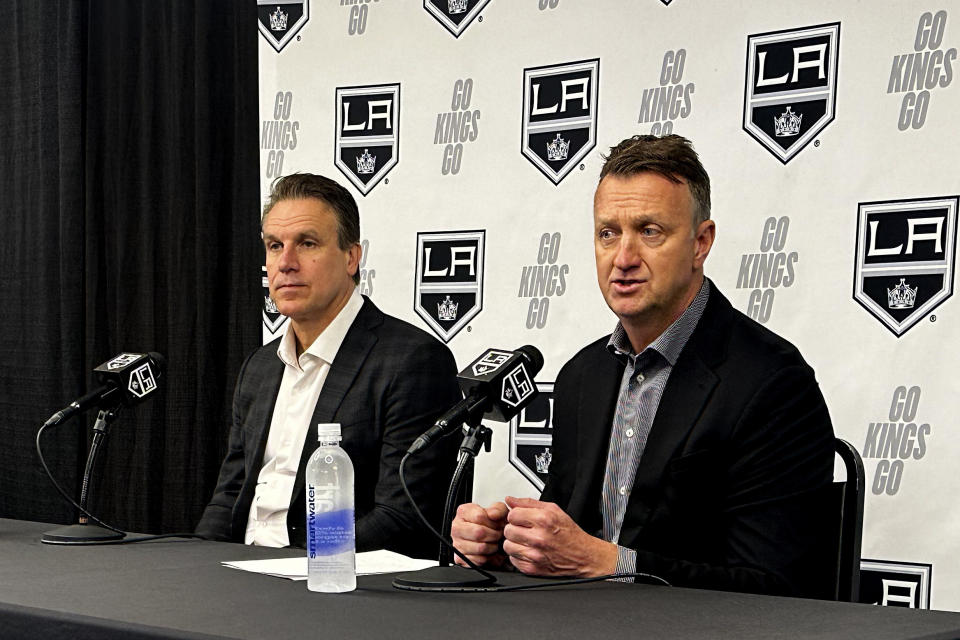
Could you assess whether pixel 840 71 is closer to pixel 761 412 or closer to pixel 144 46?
pixel 761 412

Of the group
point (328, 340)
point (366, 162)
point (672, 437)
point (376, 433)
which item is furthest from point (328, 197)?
point (672, 437)

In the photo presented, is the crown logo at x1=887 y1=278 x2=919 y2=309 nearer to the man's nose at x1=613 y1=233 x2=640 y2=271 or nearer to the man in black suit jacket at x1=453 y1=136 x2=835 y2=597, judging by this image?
the man in black suit jacket at x1=453 y1=136 x2=835 y2=597

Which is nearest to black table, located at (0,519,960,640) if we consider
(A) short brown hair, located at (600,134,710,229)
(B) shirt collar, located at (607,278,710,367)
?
(B) shirt collar, located at (607,278,710,367)

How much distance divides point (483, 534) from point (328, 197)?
1272 millimetres

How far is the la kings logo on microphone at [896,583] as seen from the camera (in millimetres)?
2588

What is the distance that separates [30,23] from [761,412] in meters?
3.43

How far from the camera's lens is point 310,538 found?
60.6 inches

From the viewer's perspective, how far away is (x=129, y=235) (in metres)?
4.02

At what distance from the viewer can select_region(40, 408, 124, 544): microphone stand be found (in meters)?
2.08

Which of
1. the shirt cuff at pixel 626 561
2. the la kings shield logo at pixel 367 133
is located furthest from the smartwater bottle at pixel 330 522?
the la kings shield logo at pixel 367 133

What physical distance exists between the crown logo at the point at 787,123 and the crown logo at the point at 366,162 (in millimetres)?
1360

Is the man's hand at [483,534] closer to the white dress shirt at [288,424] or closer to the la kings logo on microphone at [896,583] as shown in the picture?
the white dress shirt at [288,424]

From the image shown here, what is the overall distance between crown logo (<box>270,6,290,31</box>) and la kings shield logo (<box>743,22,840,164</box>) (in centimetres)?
168

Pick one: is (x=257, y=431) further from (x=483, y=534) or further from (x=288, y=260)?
(x=483, y=534)
